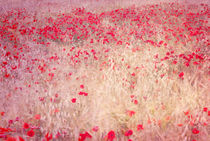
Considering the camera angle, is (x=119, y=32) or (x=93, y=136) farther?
(x=119, y=32)

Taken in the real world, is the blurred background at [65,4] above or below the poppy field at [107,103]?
above

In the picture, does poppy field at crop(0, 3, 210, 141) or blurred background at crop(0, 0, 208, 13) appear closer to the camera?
poppy field at crop(0, 3, 210, 141)

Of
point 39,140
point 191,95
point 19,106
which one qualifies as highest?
point 191,95

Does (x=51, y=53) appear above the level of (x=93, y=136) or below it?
above

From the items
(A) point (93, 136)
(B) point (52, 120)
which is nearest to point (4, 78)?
(B) point (52, 120)

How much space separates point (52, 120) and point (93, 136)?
0.50 metres

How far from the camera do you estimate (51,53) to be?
3.99 metres

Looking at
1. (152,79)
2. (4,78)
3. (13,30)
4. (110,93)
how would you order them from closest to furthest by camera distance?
(110,93) < (152,79) < (4,78) < (13,30)

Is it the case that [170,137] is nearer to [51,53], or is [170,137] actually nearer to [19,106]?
[19,106]

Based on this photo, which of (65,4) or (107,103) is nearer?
→ (107,103)

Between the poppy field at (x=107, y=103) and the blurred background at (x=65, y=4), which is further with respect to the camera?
the blurred background at (x=65, y=4)

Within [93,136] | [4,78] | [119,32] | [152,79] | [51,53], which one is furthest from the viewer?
[119,32]

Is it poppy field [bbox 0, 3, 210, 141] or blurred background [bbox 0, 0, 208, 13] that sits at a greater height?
blurred background [bbox 0, 0, 208, 13]

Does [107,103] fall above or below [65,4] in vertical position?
below
